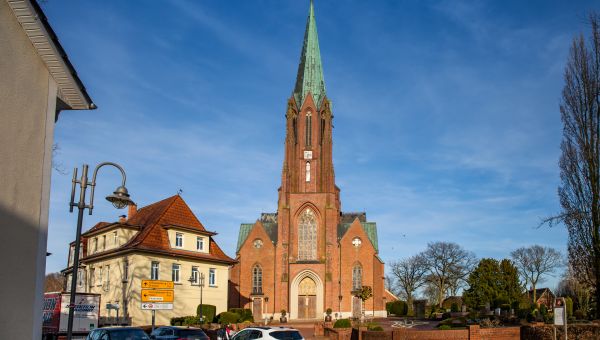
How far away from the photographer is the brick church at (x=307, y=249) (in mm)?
59906

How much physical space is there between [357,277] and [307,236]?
21.9 ft

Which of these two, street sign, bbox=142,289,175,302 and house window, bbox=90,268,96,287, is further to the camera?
house window, bbox=90,268,96,287

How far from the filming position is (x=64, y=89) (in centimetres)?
973

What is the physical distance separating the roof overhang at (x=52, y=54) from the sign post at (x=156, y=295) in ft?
38.2

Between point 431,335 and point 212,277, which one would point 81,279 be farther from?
point 431,335

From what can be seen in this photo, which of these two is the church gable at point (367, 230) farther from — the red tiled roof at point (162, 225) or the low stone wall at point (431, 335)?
the low stone wall at point (431, 335)

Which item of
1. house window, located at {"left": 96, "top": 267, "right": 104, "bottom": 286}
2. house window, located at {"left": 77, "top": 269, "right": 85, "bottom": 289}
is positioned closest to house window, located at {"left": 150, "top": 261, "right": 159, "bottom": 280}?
house window, located at {"left": 96, "top": 267, "right": 104, "bottom": 286}

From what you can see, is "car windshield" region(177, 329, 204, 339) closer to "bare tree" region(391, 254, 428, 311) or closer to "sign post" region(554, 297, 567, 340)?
"sign post" region(554, 297, 567, 340)

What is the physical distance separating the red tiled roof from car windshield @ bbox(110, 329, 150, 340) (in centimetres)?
2130

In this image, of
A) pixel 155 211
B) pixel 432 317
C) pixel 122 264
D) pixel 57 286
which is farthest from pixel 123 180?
pixel 57 286

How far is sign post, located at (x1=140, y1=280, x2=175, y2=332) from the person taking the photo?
2039 cm

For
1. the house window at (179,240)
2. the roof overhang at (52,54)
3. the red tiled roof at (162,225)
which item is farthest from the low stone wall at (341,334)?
the roof overhang at (52,54)

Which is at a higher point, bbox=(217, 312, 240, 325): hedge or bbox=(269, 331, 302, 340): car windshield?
bbox=(269, 331, 302, 340): car windshield

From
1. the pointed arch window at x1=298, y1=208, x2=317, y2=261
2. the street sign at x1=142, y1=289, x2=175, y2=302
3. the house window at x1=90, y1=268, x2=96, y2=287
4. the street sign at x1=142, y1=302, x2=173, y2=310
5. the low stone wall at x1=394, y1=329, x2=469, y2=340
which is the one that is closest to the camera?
the street sign at x1=142, y1=302, x2=173, y2=310
